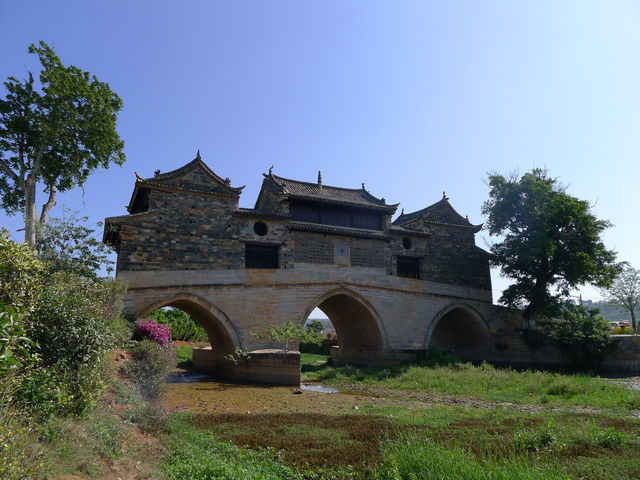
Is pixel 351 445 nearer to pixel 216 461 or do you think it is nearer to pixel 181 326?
pixel 216 461

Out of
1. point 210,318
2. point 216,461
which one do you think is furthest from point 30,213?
point 216,461

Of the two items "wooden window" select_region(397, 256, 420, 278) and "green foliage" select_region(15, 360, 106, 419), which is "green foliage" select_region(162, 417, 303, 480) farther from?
"wooden window" select_region(397, 256, 420, 278)

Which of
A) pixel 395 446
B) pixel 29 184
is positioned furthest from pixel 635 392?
pixel 29 184

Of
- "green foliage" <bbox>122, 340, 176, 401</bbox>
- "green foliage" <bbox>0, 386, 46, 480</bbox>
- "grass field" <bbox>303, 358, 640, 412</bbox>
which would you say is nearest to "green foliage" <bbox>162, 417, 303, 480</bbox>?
"green foliage" <bbox>0, 386, 46, 480</bbox>

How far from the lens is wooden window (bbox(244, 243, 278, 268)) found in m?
18.4

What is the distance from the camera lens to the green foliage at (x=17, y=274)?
16.1ft

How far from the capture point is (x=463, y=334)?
84.8 feet

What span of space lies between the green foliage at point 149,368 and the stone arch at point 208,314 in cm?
368

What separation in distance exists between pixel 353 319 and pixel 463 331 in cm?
794

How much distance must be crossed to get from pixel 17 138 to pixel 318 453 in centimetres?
1418

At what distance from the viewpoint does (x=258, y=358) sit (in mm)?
15992

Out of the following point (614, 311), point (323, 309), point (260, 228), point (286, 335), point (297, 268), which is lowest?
point (286, 335)

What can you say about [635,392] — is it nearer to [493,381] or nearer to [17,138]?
[493,381]

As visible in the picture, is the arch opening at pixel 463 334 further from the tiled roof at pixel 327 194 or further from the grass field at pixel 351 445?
the grass field at pixel 351 445
